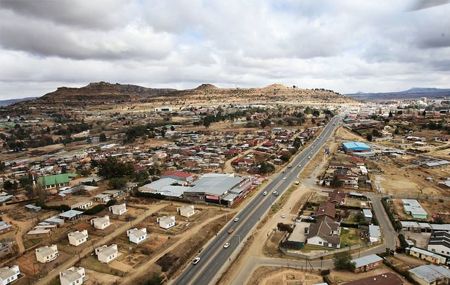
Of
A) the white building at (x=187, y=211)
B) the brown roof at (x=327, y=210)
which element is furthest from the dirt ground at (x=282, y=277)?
the white building at (x=187, y=211)

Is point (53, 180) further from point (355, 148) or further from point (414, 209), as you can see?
point (355, 148)

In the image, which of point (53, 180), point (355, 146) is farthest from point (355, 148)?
point (53, 180)

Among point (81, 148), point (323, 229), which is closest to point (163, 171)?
point (323, 229)

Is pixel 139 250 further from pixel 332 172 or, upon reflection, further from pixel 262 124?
pixel 262 124

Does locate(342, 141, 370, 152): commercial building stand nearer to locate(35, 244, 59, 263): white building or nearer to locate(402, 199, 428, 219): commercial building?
locate(402, 199, 428, 219): commercial building

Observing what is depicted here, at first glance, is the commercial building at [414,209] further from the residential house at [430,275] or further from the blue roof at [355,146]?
the blue roof at [355,146]

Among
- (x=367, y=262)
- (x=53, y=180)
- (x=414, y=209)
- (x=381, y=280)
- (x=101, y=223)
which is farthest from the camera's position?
(x=53, y=180)
